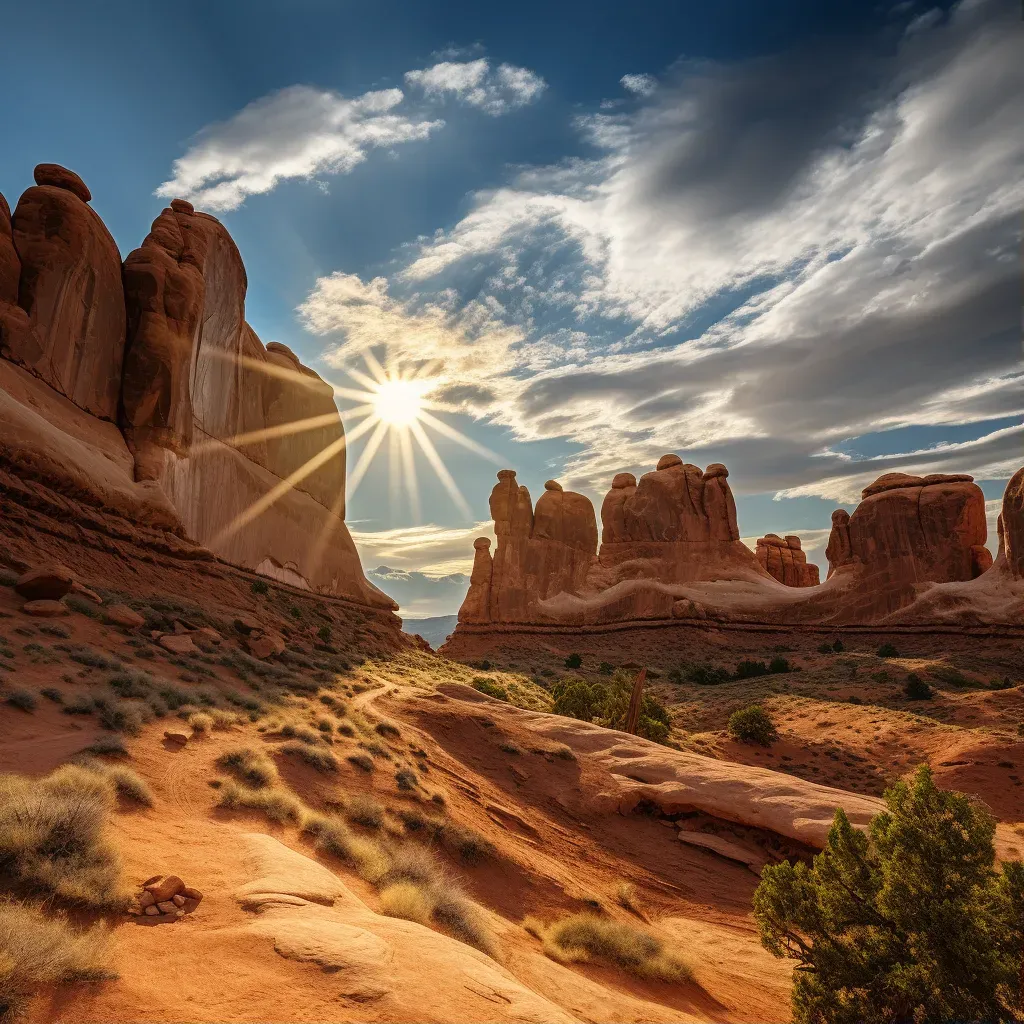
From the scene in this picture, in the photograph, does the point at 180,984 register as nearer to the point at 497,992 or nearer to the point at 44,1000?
the point at 44,1000

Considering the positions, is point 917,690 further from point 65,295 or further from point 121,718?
point 65,295

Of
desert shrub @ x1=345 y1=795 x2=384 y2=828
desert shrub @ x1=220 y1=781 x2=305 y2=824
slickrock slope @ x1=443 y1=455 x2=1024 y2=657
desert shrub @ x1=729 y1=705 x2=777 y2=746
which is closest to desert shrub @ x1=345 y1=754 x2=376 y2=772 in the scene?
desert shrub @ x1=345 y1=795 x2=384 y2=828

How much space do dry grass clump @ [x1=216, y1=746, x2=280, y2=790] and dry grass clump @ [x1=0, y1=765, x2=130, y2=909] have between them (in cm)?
371

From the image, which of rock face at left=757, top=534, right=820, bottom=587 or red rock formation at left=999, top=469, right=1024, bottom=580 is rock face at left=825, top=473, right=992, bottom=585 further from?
rock face at left=757, top=534, right=820, bottom=587

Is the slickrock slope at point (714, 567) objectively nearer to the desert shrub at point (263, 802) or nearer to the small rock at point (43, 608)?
the small rock at point (43, 608)

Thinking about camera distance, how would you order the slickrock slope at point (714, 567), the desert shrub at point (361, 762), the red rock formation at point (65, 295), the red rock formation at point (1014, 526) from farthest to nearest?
the slickrock slope at point (714, 567)
the red rock formation at point (1014, 526)
the red rock formation at point (65, 295)
the desert shrub at point (361, 762)

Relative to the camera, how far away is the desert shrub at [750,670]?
45188 millimetres

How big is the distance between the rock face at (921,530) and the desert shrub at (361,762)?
57999 mm

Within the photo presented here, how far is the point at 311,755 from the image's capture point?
38.2 ft

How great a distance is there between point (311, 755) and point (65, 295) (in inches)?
946

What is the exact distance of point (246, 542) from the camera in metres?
35.9

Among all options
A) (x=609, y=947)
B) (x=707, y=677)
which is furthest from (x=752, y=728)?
(x=609, y=947)

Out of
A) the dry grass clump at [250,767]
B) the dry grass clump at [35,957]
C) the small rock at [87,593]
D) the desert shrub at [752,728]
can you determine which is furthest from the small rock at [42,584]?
the desert shrub at [752,728]

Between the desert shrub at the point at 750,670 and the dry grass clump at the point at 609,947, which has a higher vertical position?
the desert shrub at the point at 750,670
